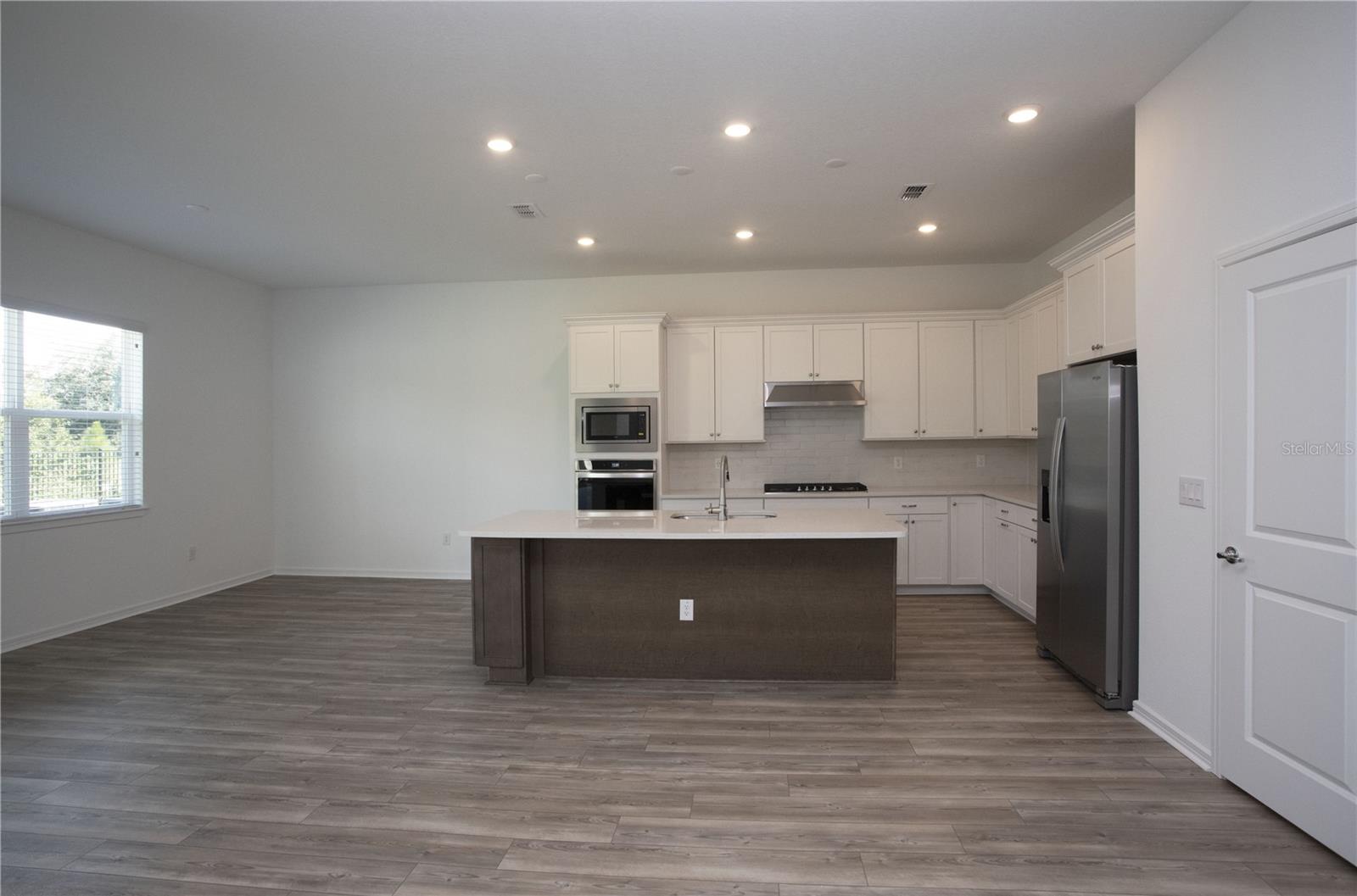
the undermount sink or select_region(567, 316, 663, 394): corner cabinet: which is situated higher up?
select_region(567, 316, 663, 394): corner cabinet

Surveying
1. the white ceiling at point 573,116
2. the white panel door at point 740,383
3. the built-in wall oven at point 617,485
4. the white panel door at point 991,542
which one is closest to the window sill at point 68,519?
the white ceiling at point 573,116

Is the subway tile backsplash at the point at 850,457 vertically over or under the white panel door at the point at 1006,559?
over

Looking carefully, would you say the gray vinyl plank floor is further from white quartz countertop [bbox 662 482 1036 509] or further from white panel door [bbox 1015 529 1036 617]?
white quartz countertop [bbox 662 482 1036 509]

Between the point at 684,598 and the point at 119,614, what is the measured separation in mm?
4540

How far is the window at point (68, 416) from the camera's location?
4.35 m

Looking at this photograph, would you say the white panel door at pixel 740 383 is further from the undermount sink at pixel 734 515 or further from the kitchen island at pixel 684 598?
the kitchen island at pixel 684 598

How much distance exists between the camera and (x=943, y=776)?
2.54m

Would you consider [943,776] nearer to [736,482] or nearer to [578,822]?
[578,822]

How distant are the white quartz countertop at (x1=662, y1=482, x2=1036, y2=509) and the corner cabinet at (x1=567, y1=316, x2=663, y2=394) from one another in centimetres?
101

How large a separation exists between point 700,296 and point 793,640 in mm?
3528

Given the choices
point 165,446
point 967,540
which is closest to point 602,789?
point 967,540

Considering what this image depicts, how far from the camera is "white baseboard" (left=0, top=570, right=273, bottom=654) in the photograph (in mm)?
4301

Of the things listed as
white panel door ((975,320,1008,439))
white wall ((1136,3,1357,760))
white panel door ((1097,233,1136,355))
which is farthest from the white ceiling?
white panel door ((975,320,1008,439))

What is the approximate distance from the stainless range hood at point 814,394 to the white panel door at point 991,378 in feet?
3.20
